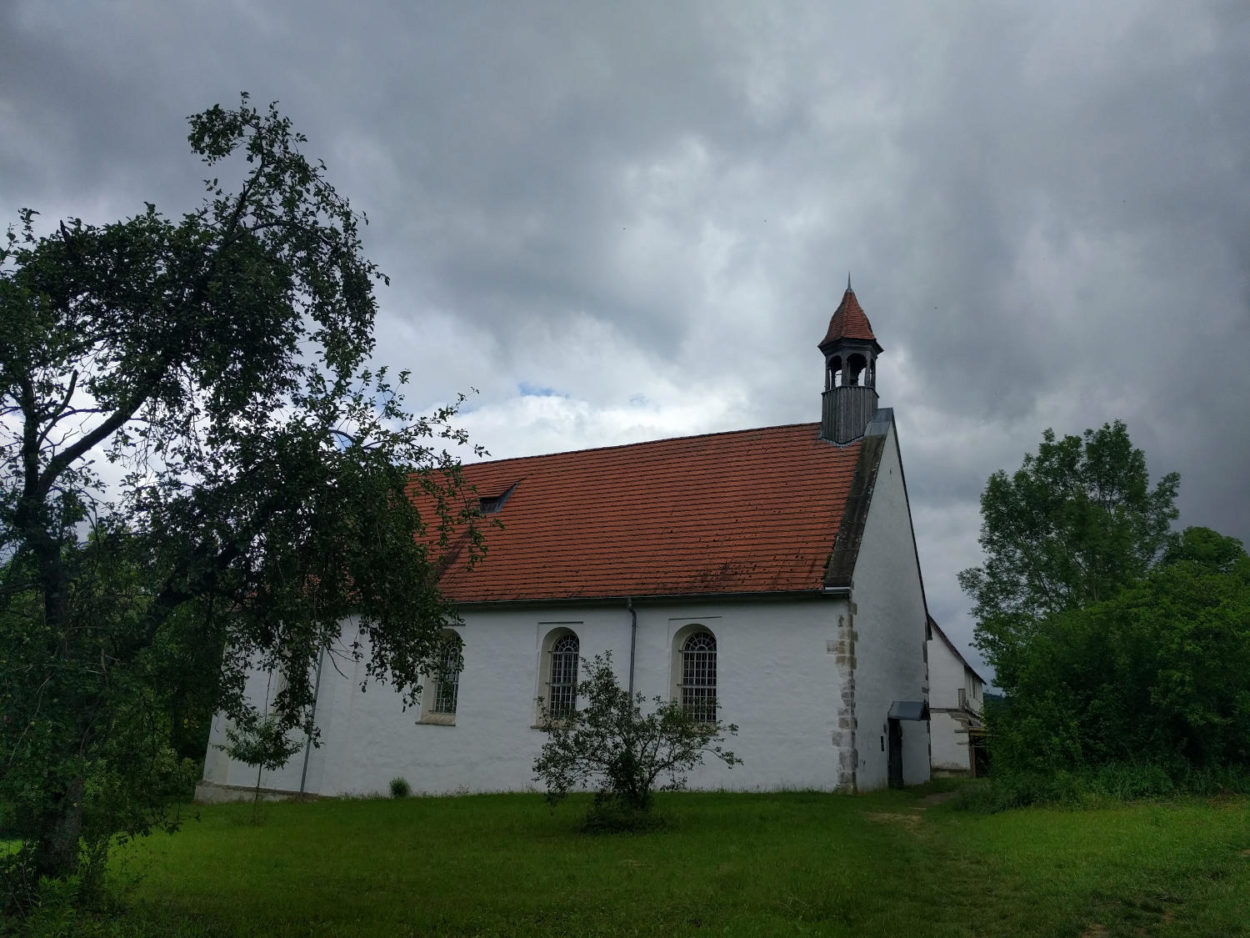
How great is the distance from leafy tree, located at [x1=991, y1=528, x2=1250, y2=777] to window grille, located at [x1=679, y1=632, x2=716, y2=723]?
5.57 meters

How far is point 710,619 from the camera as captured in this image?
19.4 metres

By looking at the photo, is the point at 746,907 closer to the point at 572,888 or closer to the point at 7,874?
the point at 572,888

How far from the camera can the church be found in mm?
18344

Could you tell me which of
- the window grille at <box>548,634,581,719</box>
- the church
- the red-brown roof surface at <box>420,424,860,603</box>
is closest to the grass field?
the church

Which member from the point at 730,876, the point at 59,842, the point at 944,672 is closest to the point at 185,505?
the point at 59,842

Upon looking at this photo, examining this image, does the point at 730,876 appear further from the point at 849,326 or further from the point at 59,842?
the point at 849,326

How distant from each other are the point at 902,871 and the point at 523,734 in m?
11.5

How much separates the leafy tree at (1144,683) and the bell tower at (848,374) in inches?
281

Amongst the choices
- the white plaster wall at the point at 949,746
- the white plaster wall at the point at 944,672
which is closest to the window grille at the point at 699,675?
the white plaster wall at the point at 949,746

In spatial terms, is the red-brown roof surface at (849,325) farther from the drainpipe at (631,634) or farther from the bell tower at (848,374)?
the drainpipe at (631,634)

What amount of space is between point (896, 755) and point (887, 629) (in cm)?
276

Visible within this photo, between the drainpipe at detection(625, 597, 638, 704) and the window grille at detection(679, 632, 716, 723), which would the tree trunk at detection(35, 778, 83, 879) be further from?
the window grille at detection(679, 632, 716, 723)

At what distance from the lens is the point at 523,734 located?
2039cm

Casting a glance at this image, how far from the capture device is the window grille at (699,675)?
19.5 metres
